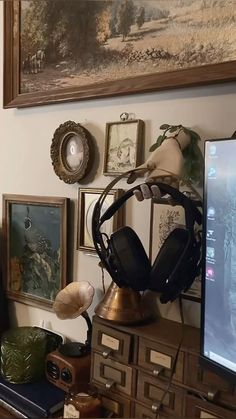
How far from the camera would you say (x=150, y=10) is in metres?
1.28

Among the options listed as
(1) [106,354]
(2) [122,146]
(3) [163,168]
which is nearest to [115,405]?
(1) [106,354]

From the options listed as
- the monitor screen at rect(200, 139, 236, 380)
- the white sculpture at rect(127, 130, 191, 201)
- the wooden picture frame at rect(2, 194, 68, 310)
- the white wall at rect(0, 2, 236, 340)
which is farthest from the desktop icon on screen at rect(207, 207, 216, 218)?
the wooden picture frame at rect(2, 194, 68, 310)

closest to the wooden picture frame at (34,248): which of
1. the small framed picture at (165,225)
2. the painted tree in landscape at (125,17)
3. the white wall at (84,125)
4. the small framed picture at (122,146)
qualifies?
the white wall at (84,125)

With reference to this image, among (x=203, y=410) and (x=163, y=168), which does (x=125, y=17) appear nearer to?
(x=163, y=168)

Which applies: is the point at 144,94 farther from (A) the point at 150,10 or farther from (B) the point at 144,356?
(B) the point at 144,356

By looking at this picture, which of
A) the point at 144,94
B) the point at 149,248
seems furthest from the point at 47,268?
the point at 144,94

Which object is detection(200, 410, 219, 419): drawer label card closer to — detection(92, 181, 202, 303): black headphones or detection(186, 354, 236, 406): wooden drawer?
detection(186, 354, 236, 406): wooden drawer

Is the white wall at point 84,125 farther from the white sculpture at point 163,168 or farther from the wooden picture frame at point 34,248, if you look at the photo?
the white sculpture at point 163,168

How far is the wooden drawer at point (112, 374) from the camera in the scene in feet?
3.70

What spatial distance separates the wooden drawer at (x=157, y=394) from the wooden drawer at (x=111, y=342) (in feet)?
0.23

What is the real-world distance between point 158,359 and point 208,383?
138 mm

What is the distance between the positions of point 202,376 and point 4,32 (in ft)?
4.67

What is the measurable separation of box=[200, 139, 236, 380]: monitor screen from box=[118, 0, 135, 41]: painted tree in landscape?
1.93ft

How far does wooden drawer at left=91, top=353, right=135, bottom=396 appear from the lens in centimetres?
113
